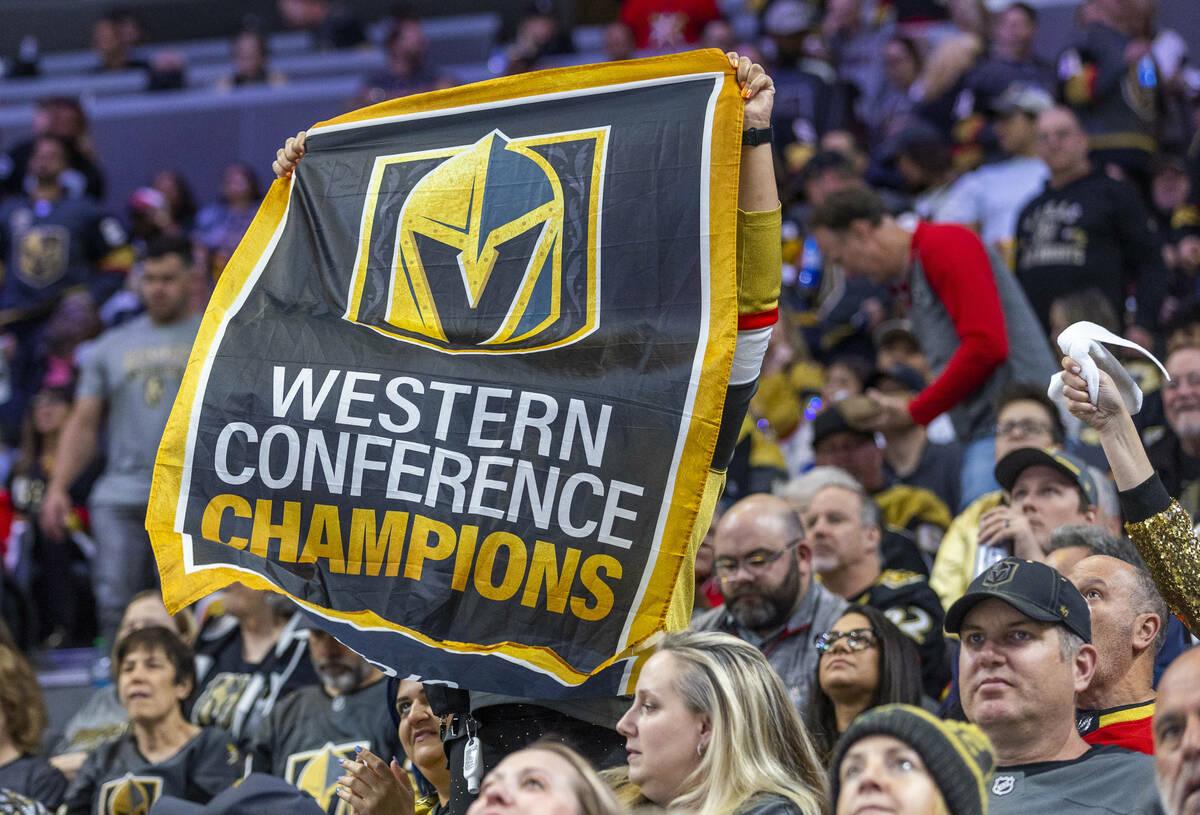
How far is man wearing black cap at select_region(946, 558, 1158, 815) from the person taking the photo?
3447 mm

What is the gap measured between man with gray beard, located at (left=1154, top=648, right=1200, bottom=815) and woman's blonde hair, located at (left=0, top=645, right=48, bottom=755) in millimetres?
4459

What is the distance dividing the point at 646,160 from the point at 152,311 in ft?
15.3

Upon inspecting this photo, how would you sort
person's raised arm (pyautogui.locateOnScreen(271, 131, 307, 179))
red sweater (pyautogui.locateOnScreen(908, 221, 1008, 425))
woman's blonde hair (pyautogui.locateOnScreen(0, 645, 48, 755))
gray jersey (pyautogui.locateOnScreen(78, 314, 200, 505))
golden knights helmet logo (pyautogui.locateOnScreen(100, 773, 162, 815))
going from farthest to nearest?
gray jersey (pyautogui.locateOnScreen(78, 314, 200, 505)), red sweater (pyautogui.locateOnScreen(908, 221, 1008, 425)), woman's blonde hair (pyautogui.locateOnScreen(0, 645, 48, 755)), golden knights helmet logo (pyautogui.locateOnScreen(100, 773, 162, 815)), person's raised arm (pyautogui.locateOnScreen(271, 131, 307, 179))

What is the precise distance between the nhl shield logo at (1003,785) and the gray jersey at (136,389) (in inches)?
204

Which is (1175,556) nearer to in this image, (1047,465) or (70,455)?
(1047,465)

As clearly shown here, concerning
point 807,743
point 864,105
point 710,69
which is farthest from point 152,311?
point 864,105

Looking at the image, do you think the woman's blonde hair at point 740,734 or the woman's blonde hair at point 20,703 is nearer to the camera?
the woman's blonde hair at point 740,734

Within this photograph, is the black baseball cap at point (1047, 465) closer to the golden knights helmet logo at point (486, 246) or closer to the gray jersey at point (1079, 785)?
the gray jersey at point (1079, 785)

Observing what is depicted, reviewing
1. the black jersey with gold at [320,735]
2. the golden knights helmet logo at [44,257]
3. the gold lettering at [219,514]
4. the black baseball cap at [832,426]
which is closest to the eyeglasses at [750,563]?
the black jersey with gold at [320,735]

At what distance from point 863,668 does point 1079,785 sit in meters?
1.17

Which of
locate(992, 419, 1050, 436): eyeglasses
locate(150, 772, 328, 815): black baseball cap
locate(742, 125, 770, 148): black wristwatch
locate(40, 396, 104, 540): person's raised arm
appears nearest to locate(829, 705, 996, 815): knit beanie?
locate(742, 125, 770, 148): black wristwatch

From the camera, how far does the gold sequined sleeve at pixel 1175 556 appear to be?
358cm

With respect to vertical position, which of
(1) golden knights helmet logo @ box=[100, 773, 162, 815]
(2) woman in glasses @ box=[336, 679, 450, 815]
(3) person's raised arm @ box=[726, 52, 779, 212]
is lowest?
(1) golden knights helmet logo @ box=[100, 773, 162, 815]

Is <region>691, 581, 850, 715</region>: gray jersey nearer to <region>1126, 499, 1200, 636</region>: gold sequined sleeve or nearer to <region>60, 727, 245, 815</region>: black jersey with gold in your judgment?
<region>1126, 499, 1200, 636</region>: gold sequined sleeve
